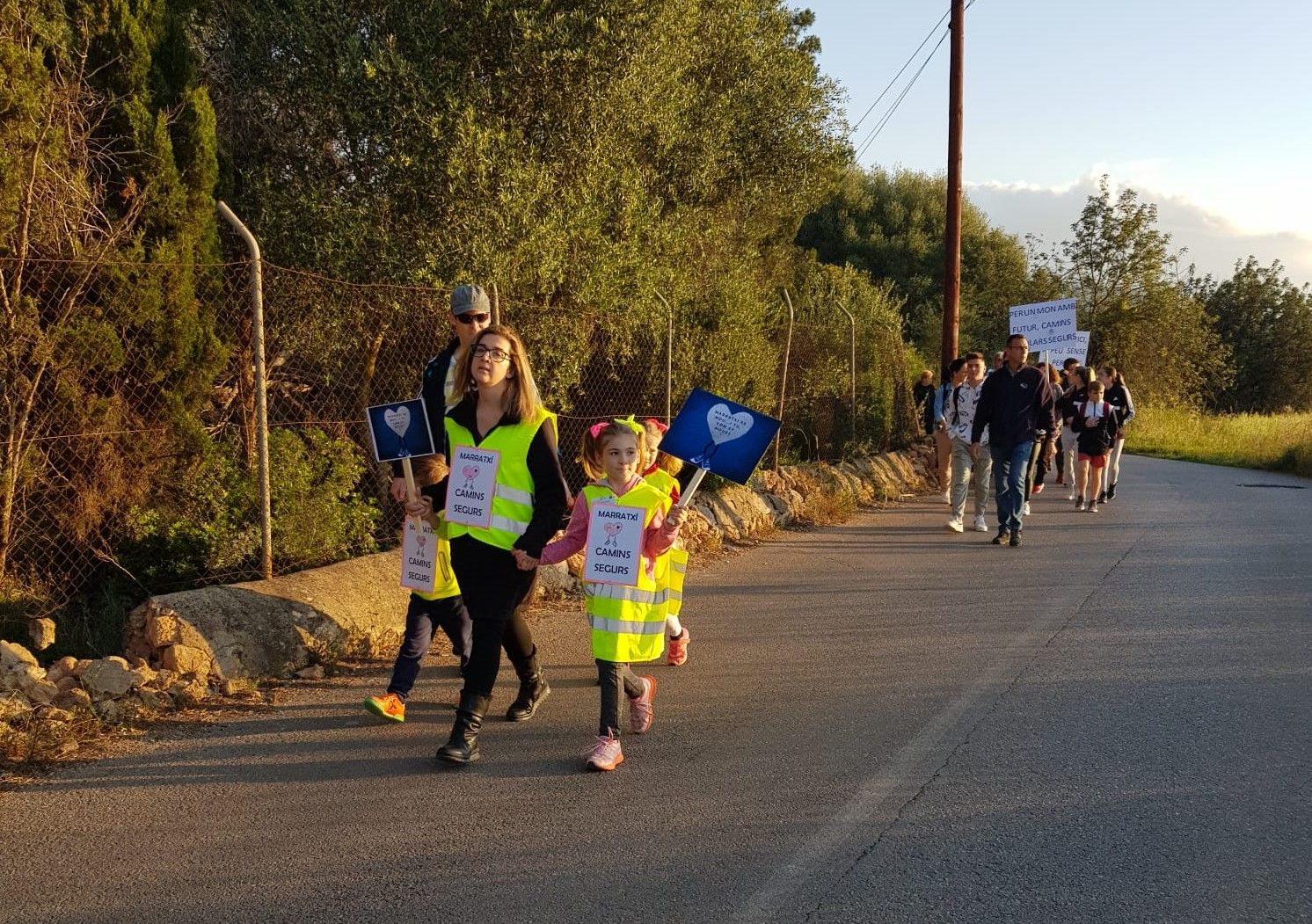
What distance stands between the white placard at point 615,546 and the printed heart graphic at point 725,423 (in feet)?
1.84

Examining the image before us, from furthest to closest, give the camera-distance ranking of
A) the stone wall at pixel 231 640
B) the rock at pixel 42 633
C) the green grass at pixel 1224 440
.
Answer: the green grass at pixel 1224 440, the rock at pixel 42 633, the stone wall at pixel 231 640

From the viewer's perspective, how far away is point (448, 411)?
518cm

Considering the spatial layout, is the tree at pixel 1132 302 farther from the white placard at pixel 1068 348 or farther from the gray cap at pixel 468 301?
the gray cap at pixel 468 301

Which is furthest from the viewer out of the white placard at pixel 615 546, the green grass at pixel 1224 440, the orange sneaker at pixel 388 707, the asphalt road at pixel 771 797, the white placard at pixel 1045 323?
the green grass at pixel 1224 440

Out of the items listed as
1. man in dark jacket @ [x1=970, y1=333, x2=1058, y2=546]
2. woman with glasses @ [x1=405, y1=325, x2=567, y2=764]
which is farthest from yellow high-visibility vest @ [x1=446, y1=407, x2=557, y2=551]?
man in dark jacket @ [x1=970, y1=333, x2=1058, y2=546]

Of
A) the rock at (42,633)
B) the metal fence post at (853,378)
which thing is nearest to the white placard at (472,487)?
the rock at (42,633)

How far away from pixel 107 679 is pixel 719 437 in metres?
3.16

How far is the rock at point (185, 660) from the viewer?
18.9 feet

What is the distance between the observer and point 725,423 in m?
5.27

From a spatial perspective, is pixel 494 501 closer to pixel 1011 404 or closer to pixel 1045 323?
pixel 1011 404

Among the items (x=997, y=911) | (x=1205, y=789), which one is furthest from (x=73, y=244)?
(x=1205, y=789)

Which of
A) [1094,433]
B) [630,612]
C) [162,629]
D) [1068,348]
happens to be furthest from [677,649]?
[1068,348]

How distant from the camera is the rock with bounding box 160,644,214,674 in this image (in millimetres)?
5750

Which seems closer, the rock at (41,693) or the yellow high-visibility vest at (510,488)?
the yellow high-visibility vest at (510,488)
